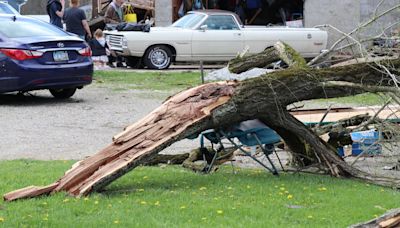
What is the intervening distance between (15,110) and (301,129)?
22.2ft

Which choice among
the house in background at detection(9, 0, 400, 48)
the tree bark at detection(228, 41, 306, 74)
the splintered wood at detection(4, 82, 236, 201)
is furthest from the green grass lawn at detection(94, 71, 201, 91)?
the splintered wood at detection(4, 82, 236, 201)

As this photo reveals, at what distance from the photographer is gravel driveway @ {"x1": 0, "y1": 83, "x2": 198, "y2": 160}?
10.8 meters

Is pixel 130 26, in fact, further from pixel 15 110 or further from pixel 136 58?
pixel 15 110

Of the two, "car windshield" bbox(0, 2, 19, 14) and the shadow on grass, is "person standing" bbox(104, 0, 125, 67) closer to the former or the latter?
"car windshield" bbox(0, 2, 19, 14)

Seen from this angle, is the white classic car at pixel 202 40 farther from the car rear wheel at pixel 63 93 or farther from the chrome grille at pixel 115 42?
the car rear wheel at pixel 63 93

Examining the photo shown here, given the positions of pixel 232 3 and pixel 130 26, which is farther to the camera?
pixel 232 3

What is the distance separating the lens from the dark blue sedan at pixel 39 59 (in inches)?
557

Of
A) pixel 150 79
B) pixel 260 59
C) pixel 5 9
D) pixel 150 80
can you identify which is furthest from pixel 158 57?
pixel 260 59

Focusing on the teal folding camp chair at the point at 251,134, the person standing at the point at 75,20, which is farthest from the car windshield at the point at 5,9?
the teal folding camp chair at the point at 251,134

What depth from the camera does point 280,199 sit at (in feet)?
24.1

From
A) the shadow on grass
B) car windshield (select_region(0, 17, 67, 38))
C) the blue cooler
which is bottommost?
the shadow on grass

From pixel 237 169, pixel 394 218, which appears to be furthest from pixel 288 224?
pixel 237 169

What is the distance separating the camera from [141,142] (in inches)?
307

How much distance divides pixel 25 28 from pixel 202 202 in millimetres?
8776
